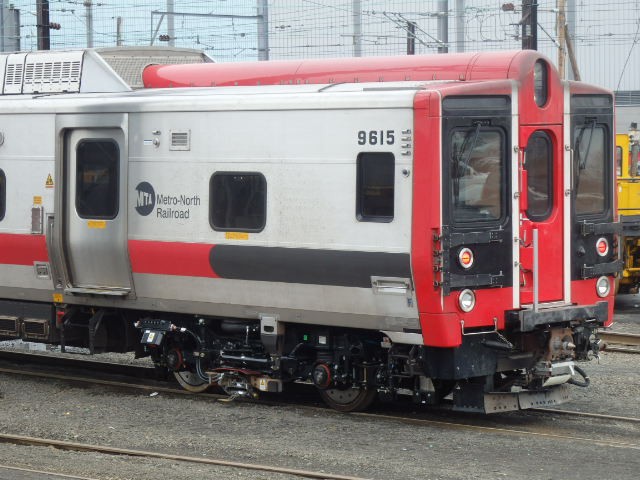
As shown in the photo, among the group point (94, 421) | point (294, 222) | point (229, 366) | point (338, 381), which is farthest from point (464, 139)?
point (94, 421)

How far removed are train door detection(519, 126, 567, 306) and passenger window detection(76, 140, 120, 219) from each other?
4020mm

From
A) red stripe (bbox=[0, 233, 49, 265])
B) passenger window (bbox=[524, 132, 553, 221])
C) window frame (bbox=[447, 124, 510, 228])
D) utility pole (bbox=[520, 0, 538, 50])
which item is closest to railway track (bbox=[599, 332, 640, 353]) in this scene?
passenger window (bbox=[524, 132, 553, 221])

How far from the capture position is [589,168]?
1196 cm

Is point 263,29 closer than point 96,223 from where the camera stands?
No

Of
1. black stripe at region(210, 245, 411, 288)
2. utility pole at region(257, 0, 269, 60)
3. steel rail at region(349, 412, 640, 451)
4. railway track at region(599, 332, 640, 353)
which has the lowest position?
steel rail at region(349, 412, 640, 451)

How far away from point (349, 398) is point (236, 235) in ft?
6.07

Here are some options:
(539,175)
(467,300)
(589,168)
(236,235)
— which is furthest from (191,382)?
(589,168)

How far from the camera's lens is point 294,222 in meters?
11.5

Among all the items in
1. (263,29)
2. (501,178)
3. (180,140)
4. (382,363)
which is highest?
(263,29)

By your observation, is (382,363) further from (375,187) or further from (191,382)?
(191,382)

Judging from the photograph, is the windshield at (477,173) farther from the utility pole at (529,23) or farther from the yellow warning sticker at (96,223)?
the utility pole at (529,23)

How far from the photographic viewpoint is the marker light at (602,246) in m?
12.0

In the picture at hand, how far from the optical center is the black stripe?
10.9 meters

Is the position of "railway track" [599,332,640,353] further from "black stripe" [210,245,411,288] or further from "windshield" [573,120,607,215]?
"black stripe" [210,245,411,288]
